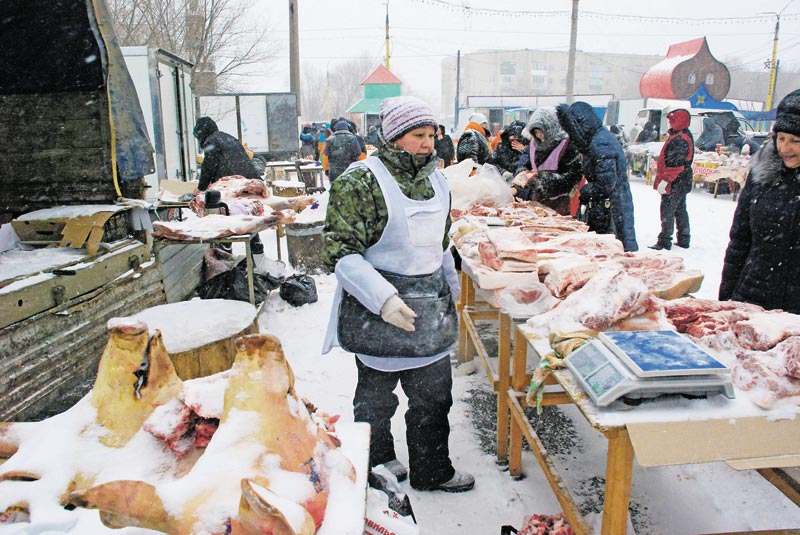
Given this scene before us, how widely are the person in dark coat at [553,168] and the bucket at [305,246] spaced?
107 inches

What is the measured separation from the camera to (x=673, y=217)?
8133mm

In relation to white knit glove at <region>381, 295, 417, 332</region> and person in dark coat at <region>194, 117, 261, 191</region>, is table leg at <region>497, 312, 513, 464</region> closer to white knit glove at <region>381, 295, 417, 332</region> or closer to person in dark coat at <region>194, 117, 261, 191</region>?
white knit glove at <region>381, 295, 417, 332</region>

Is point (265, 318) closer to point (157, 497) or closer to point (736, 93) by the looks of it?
point (157, 497)

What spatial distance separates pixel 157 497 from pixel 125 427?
396 millimetres

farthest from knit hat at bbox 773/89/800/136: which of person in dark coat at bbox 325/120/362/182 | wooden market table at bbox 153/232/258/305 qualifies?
person in dark coat at bbox 325/120/362/182

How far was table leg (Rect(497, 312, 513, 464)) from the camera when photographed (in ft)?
9.89

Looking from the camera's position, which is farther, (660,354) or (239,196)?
(239,196)

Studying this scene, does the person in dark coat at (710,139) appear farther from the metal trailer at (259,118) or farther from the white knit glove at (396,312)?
the white knit glove at (396,312)

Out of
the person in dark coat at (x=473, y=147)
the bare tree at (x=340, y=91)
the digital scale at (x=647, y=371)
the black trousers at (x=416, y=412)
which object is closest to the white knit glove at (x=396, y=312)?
the black trousers at (x=416, y=412)

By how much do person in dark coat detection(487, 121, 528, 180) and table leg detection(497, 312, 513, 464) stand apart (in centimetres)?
457

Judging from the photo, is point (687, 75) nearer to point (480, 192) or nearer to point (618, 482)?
point (480, 192)

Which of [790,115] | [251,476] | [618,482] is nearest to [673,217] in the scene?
[790,115]

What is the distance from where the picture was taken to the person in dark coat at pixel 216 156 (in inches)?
256

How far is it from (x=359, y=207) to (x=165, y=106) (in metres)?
7.91
